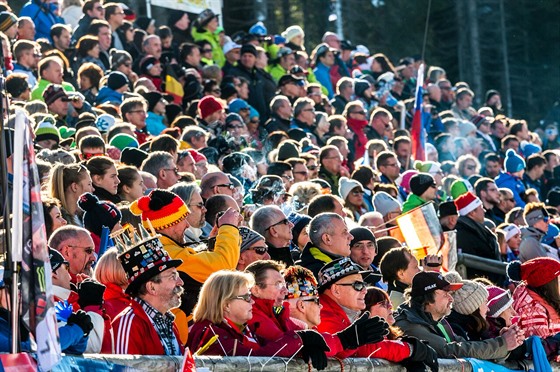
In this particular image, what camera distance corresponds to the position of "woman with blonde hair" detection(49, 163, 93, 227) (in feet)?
30.4

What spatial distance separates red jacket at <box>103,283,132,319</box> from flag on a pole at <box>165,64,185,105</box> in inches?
411

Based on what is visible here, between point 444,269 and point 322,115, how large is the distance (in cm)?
601

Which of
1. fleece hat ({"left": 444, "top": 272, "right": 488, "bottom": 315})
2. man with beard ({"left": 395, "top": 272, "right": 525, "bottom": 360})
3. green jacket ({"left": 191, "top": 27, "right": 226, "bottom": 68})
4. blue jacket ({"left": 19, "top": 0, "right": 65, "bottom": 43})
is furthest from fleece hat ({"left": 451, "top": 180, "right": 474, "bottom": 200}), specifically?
man with beard ({"left": 395, "top": 272, "right": 525, "bottom": 360})

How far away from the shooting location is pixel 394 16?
104 ft

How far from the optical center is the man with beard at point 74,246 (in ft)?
26.1

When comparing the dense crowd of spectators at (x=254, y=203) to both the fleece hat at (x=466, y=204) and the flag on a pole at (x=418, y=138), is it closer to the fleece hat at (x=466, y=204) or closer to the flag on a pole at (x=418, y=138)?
the fleece hat at (x=466, y=204)

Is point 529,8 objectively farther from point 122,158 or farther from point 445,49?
point 122,158

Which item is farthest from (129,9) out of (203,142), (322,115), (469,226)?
(469,226)

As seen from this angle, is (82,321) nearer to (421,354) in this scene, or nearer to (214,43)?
(421,354)

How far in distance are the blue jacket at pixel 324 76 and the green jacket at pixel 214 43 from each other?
2.53 meters

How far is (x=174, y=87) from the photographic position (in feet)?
57.8

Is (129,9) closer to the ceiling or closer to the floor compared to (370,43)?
closer to the ceiling

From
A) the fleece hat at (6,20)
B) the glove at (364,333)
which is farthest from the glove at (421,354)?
the fleece hat at (6,20)

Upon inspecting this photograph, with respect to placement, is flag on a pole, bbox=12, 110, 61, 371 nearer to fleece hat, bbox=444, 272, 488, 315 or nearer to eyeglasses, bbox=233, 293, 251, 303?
eyeglasses, bbox=233, 293, 251, 303
